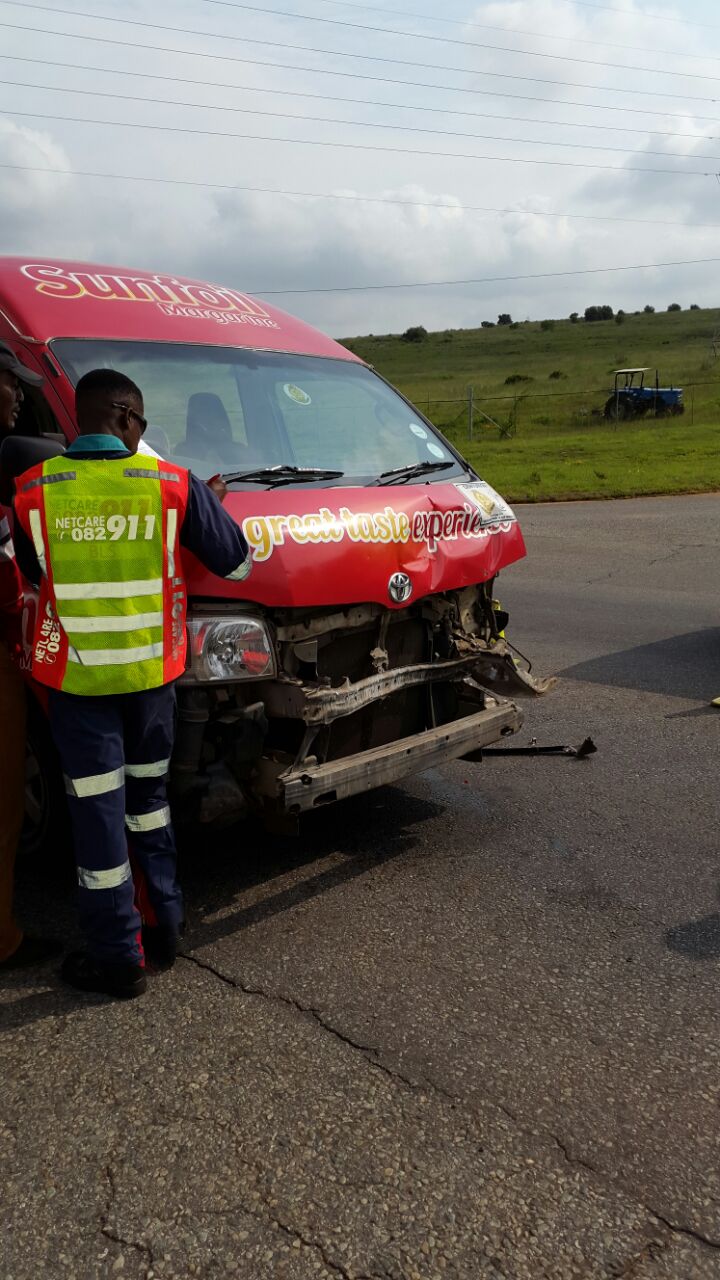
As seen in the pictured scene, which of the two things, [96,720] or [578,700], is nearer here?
[96,720]

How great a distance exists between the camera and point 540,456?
79.6ft

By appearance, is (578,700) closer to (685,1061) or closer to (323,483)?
(323,483)

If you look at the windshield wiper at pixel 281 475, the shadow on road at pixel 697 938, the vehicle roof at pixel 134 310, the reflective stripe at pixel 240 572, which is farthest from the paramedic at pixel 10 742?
the shadow on road at pixel 697 938

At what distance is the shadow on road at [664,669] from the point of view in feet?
22.8

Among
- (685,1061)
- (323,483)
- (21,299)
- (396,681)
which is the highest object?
(21,299)

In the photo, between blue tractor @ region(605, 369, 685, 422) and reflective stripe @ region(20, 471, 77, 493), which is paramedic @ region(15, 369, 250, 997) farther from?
blue tractor @ region(605, 369, 685, 422)

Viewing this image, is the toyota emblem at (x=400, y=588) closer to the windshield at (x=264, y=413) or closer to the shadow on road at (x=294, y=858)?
the windshield at (x=264, y=413)

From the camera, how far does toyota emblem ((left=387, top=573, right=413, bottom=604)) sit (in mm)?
4031

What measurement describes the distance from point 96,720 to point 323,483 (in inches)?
57.7

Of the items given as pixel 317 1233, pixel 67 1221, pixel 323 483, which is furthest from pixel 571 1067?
pixel 323 483

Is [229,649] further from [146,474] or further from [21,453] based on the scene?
[21,453]

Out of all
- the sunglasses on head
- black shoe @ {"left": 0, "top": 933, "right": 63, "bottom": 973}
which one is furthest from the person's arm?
black shoe @ {"left": 0, "top": 933, "right": 63, "bottom": 973}

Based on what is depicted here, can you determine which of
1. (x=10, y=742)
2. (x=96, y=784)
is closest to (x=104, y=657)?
(x=96, y=784)

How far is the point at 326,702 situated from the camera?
12.3 ft
